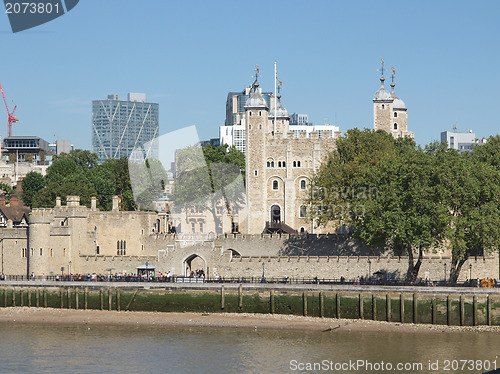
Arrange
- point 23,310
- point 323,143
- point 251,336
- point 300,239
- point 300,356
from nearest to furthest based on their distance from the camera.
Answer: point 300,356 → point 251,336 → point 23,310 → point 300,239 → point 323,143

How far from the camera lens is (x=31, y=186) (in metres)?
127

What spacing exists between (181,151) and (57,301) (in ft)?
130

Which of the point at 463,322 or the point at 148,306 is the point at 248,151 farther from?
the point at 463,322

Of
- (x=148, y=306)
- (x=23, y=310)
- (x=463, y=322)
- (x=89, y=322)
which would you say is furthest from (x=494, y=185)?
(x=23, y=310)

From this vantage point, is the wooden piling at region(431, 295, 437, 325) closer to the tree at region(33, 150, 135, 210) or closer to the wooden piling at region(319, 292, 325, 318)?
the wooden piling at region(319, 292, 325, 318)

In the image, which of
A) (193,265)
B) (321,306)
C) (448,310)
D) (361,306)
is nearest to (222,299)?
(321,306)

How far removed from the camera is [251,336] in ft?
186

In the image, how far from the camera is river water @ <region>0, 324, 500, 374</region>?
4750 cm

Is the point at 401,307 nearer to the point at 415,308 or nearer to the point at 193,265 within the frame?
the point at 415,308

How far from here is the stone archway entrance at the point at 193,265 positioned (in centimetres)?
7519

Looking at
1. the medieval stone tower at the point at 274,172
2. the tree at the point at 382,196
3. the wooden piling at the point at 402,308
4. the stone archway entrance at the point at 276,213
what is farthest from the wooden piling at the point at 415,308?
the stone archway entrance at the point at 276,213

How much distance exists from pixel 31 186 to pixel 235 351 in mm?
81857

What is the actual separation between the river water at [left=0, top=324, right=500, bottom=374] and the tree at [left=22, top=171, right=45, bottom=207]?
220ft

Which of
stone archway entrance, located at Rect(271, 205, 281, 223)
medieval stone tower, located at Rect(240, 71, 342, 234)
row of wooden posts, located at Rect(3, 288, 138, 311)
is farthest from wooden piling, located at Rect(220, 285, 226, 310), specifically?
stone archway entrance, located at Rect(271, 205, 281, 223)
